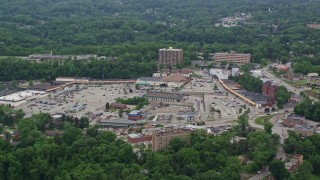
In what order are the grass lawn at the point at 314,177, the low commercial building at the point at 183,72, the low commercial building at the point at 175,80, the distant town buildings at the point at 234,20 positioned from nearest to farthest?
A: 1. the grass lawn at the point at 314,177
2. the low commercial building at the point at 175,80
3. the low commercial building at the point at 183,72
4. the distant town buildings at the point at 234,20

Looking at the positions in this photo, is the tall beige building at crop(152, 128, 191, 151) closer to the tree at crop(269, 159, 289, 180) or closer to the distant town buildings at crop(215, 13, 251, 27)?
the tree at crop(269, 159, 289, 180)

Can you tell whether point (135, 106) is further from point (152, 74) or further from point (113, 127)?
point (152, 74)

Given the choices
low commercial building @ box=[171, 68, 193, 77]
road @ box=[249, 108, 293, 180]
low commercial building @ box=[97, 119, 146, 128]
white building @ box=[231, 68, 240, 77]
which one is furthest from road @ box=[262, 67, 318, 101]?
low commercial building @ box=[97, 119, 146, 128]

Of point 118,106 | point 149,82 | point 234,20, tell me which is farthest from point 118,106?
point 234,20

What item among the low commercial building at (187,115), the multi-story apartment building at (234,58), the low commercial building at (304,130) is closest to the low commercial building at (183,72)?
the multi-story apartment building at (234,58)

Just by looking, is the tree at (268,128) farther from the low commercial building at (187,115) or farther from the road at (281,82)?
the road at (281,82)

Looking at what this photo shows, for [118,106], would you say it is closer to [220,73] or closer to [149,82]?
[149,82]
